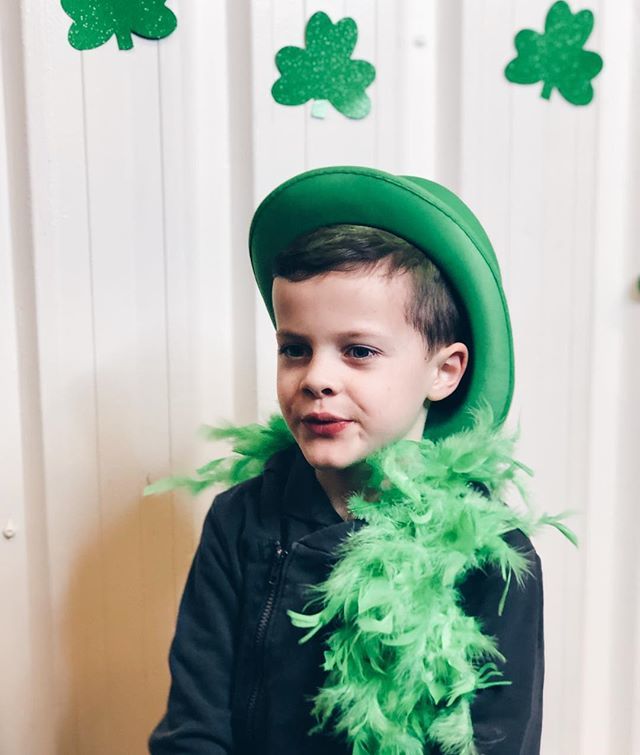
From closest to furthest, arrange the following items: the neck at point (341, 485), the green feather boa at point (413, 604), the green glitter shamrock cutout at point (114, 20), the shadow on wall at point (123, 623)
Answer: the green feather boa at point (413, 604) → the neck at point (341, 485) → the green glitter shamrock cutout at point (114, 20) → the shadow on wall at point (123, 623)

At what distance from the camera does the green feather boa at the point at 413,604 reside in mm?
774

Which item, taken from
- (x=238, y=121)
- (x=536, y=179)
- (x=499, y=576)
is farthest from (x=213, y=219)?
(x=499, y=576)

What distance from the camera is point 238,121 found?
3.66ft

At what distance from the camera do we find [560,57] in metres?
1.15

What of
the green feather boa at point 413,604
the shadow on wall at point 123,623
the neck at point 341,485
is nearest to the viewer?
the green feather boa at point 413,604

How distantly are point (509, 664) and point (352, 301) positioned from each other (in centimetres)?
41

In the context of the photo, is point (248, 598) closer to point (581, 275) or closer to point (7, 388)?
point (7, 388)

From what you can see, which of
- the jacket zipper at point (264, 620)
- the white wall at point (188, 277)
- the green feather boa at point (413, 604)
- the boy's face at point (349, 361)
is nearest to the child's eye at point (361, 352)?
the boy's face at point (349, 361)

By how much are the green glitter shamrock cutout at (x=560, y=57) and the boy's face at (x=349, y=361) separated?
1.77 ft

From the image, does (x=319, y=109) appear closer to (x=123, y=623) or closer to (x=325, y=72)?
(x=325, y=72)

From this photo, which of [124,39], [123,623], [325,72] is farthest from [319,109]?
[123,623]

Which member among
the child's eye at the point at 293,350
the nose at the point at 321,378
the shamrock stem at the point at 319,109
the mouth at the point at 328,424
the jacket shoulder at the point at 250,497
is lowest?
the jacket shoulder at the point at 250,497

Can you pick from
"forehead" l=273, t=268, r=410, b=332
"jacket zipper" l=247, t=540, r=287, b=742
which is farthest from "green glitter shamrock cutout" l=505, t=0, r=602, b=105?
"jacket zipper" l=247, t=540, r=287, b=742

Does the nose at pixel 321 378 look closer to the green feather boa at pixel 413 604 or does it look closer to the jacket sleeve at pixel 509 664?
the green feather boa at pixel 413 604
